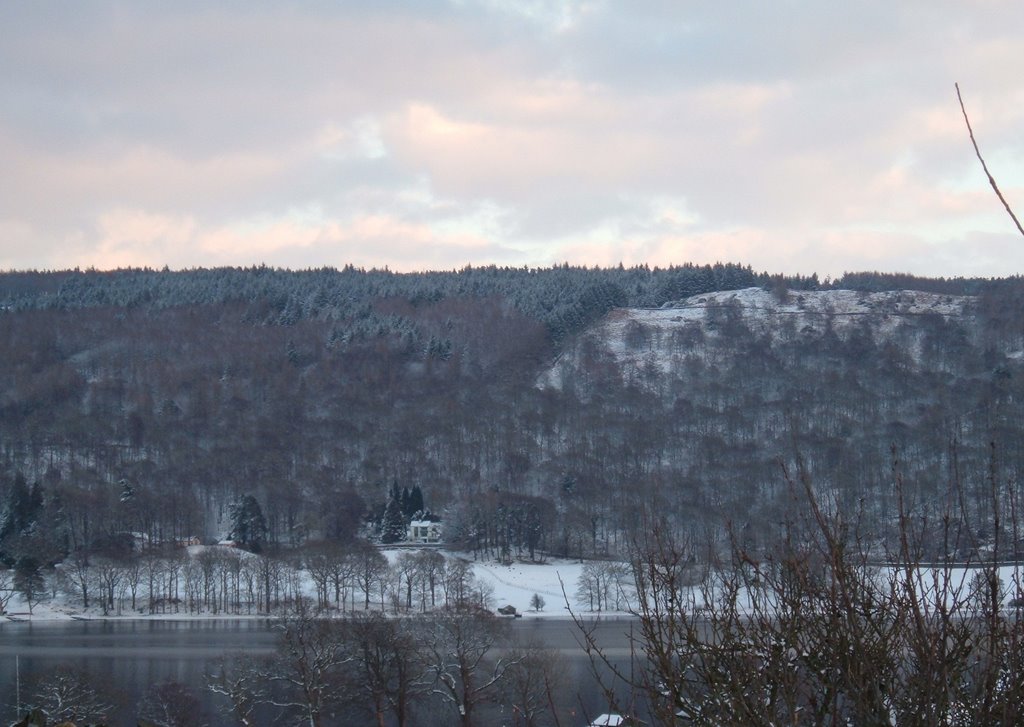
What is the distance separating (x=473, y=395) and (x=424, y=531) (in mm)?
47177

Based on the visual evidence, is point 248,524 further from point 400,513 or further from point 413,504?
point 413,504

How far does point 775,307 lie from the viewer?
15712cm

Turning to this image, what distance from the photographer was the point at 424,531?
92.4m

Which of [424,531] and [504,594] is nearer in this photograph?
[504,594]

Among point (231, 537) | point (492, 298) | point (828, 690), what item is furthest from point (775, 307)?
point (828, 690)

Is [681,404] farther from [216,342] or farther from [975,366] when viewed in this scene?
[216,342]

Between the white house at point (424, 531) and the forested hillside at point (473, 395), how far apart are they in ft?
5.04

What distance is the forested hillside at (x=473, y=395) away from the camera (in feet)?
311

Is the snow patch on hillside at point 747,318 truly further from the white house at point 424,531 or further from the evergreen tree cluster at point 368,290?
the white house at point 424,531

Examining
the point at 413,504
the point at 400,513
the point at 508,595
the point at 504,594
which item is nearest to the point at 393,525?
the point at 400,513

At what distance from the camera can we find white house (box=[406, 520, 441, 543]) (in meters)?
90.6

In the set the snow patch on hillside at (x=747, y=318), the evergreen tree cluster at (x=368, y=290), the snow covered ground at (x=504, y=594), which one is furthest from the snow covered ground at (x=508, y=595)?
the evergreen tree cluster at (x=368, y=290)

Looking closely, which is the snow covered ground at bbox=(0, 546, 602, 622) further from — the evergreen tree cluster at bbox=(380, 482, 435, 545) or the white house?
the white house

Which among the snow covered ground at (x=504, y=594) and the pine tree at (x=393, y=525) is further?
the pine tree at (x=393, y=525)
